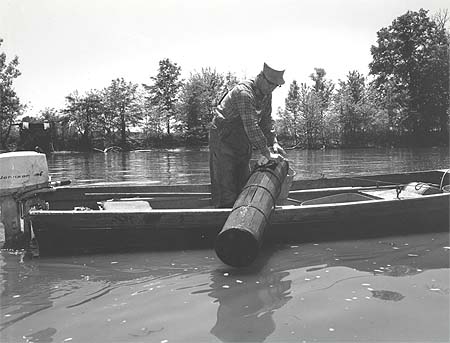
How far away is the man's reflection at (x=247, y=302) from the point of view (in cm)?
399

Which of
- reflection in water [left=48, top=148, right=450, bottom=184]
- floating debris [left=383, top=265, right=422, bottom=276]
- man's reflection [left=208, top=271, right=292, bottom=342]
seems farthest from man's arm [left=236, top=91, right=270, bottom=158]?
reflection in water [left=48, top=148, right=450, bottom=184]

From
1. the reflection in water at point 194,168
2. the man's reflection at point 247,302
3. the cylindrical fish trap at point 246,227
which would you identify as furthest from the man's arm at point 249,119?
the reflection in water at point 194,168

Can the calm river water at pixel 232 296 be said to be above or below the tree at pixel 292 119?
below

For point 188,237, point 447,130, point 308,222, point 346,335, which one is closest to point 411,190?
point 308,222

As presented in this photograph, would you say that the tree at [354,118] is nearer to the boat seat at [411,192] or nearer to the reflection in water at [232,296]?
the boat seat at [411,192]

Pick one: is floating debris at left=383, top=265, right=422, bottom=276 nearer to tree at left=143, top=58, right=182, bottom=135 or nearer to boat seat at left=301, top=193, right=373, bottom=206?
boat seat at left=301, top=193, right=373, bottom=206

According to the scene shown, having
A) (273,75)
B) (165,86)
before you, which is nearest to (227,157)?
(273,75)

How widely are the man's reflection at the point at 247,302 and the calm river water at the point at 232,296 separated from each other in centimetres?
1

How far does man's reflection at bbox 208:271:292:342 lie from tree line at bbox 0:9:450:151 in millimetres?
50217

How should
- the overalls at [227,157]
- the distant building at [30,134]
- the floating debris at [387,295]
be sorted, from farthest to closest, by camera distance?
the distant building at [30,134], the overalls at [227,157], the floating debris at [387,295]

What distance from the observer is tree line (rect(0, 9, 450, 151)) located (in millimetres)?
58281

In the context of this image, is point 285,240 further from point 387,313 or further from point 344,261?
point 387,313

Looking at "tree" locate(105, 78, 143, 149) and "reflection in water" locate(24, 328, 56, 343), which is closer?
"reflection in water" locate(24, 328, 56, 343)

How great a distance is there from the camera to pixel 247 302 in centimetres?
470
